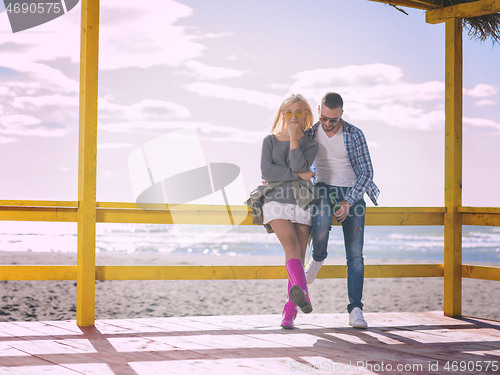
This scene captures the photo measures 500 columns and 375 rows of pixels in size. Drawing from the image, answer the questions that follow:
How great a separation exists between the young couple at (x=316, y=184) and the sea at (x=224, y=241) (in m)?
16.3

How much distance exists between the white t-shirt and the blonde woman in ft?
0.46

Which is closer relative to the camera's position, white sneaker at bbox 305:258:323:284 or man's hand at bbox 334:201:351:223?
man's hand at bbox 334:201:351:223

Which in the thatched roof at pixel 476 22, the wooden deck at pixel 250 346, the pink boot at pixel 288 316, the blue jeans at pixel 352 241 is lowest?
the wooden deck at pixel 250 346

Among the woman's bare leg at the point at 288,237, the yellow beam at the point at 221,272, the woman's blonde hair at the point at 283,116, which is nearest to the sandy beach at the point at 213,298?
the yellow beam at the point at 221,272

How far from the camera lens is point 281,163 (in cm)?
396

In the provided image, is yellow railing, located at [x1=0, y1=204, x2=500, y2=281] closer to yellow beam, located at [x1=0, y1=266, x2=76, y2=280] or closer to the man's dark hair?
yellow beam, located at [x1=0, y1=266, x2=76, y2=280]

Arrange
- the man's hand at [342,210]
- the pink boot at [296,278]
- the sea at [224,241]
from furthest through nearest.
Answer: the sea at [224,241], the man's hand at [342,210], the pink boot at [296,278]

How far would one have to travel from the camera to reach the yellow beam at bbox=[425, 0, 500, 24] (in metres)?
4.57

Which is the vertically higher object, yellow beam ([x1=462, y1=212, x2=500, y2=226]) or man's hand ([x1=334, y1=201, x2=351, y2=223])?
man's hand ([x1=334, y1=201, x2=351, y2=223])

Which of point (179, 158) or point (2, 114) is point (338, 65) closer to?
point (179, 158)

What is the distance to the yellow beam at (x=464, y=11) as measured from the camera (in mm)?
4566

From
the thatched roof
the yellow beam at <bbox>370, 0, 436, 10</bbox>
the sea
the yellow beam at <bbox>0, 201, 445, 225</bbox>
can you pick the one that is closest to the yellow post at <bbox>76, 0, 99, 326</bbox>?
the yellow beam at <bbox>0, 201, 445, 225</bbox>

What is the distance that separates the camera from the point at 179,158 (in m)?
28.7

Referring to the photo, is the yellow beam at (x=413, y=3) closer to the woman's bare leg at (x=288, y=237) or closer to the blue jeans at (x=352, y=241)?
the blue jeans at (x=352, y=241)
